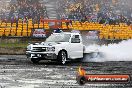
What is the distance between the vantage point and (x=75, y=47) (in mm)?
23750

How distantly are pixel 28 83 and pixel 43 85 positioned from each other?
0.65 metres

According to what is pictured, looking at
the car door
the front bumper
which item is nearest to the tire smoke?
the car door

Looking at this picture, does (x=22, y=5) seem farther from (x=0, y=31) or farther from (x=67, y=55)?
(x=67, y=55)

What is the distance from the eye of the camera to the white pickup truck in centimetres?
2228

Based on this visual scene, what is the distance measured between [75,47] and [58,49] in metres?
1.67

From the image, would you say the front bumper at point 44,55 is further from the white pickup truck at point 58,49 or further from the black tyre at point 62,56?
the black tyre at point 62,56

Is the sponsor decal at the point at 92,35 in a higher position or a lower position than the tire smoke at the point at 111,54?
higher

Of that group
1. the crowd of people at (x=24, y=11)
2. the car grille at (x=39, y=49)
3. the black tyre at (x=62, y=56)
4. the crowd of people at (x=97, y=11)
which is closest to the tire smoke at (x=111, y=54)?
the black tyre at (x=62, y=56)

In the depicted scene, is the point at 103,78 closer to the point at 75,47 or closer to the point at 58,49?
the point at 58,49

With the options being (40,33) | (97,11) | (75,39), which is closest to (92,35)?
(40,33)

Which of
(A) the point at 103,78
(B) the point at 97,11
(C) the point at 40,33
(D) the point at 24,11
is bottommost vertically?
(C) the point at 40,33

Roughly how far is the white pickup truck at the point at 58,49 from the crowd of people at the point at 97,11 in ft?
67.0

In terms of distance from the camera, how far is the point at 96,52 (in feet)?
85.4

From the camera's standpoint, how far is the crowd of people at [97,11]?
149ft
